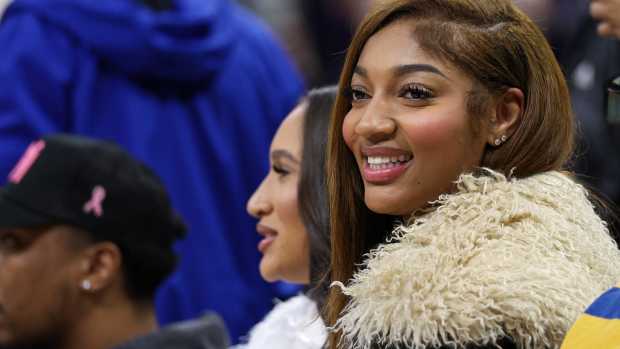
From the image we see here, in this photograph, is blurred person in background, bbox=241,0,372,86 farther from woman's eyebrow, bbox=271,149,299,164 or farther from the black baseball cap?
woman's eyebrow, bbox=271,149,299,164

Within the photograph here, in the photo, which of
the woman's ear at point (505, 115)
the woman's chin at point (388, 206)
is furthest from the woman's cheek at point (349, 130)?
the woman's ear at point (505, 115)

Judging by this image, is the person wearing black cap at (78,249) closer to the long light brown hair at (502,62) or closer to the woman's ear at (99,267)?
the woman's ear at (99,267)

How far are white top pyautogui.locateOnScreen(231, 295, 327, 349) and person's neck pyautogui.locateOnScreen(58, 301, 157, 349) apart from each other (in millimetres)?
460

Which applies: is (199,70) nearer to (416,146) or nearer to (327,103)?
(327,103)

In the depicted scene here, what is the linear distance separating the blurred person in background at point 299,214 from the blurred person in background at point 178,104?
1380 mm

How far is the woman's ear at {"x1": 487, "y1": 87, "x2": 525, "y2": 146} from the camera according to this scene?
7.38 ft

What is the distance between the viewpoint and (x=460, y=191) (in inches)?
87.3

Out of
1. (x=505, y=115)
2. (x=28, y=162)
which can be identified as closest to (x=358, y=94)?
(x=505, y=115)

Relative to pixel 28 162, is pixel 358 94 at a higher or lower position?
higher

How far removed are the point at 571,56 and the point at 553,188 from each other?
109 inches

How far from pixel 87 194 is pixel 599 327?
6.61ft

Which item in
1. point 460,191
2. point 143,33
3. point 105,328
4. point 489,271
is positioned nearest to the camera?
point 489,271

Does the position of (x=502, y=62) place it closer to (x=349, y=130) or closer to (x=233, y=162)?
(x=349, y=130)

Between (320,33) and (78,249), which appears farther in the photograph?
(320,33)
